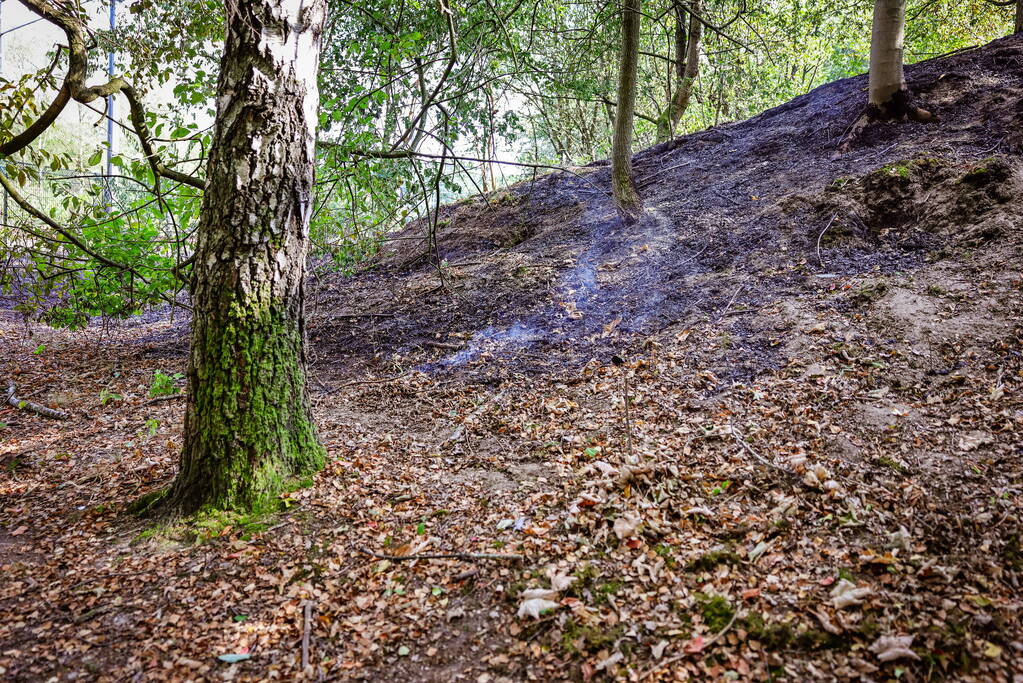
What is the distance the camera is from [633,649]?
7.18 feet

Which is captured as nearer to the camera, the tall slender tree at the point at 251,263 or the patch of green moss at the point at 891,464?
the patch of green moss at the point at 891,464

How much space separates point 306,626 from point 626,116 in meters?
6.98

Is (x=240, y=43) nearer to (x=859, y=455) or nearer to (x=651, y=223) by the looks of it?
(x=859, y=455)

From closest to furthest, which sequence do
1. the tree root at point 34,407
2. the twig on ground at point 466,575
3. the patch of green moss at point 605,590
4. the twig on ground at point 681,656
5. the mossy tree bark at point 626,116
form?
1. the twig on ground at point 681,656
2. the patch of green moss at point 605,590
3. the twig on ground at point 466,575
4. the tree root at point 34,407
5. the mossy tree bark at point 626,116

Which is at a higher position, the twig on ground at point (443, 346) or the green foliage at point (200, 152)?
the green foliage at point (200, 152)

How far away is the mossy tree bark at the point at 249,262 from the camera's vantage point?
3098 millimetres

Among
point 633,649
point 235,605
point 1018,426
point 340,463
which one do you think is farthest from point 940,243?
point 235,605

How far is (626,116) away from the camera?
7613mm

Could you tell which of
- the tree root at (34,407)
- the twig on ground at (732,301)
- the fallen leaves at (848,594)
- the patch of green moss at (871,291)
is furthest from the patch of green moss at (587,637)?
the tree root at (34,407)

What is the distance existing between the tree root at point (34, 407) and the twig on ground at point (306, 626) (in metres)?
4.37

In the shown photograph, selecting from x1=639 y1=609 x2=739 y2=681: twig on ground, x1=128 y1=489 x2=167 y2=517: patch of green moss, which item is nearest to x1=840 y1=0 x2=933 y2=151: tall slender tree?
x1=639 y1=609 x2=739 y2=681: twig on ground

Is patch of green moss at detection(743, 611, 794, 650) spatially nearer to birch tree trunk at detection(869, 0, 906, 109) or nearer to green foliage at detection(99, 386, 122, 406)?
green foliage at detection(99, 386, 122, 406)

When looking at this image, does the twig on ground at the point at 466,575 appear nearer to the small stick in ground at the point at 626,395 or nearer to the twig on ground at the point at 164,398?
the small stick in ground at the point at 626,395

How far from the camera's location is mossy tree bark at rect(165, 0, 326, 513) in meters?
3.10
